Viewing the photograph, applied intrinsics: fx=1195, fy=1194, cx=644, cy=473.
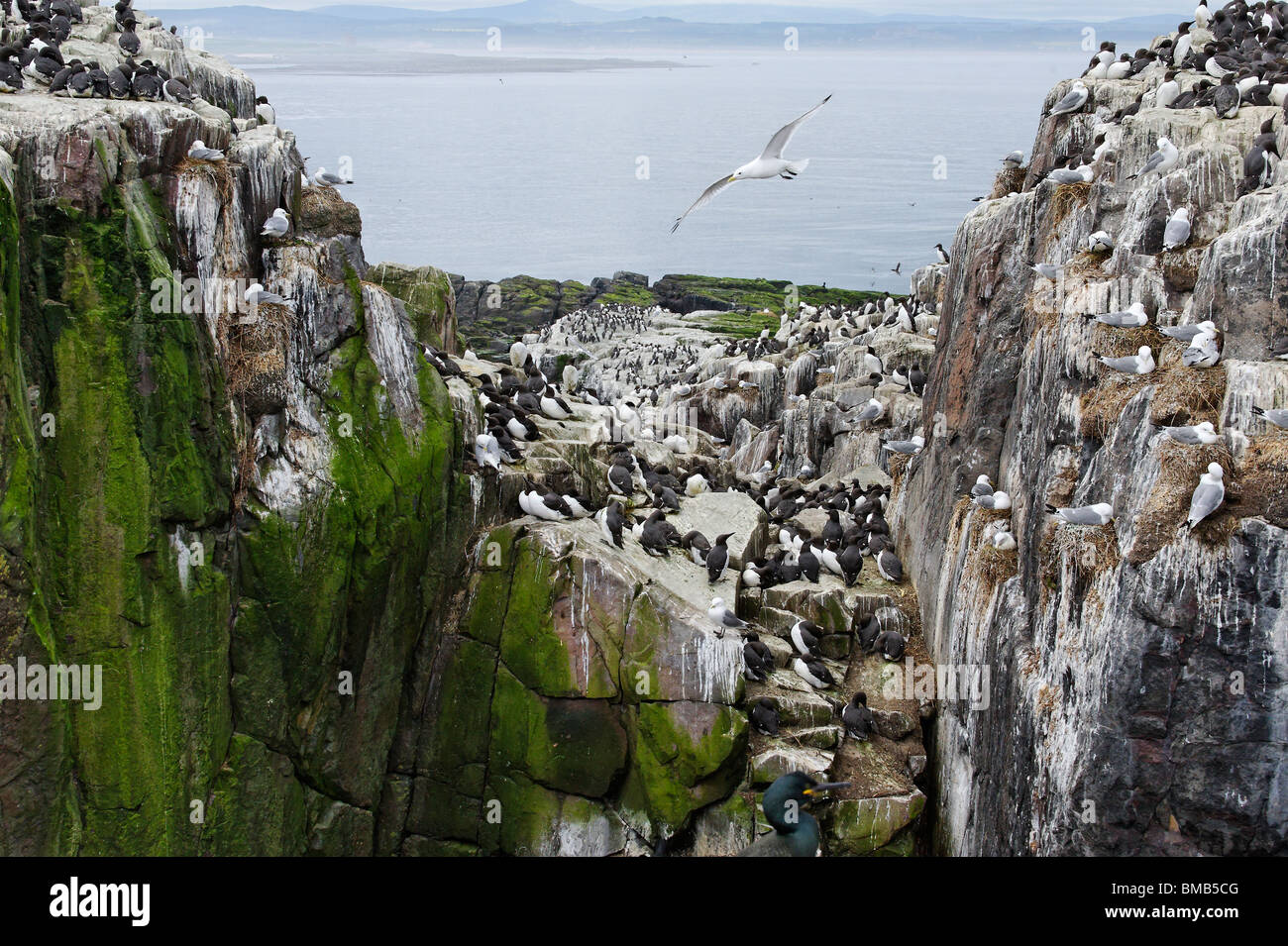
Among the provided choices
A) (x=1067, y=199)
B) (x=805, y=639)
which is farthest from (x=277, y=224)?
(x=1067, y=199)

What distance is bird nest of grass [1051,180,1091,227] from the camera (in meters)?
17.7

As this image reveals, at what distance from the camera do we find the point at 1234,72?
723 inches

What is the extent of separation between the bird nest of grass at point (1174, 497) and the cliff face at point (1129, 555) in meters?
0.02

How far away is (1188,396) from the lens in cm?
1237

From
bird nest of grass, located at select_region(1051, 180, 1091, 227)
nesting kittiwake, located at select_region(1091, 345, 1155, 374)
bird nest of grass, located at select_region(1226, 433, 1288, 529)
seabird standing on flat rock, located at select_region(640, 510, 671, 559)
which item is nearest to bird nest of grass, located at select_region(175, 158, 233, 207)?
seabird standing on flat rock, located at select_region(640, 510, 671, 559)

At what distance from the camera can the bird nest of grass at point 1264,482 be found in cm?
1114

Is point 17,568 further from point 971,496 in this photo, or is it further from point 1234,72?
point 1234,72

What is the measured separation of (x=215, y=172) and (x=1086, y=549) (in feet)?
38.4

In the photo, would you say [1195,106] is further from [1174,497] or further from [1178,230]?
[1174,497]

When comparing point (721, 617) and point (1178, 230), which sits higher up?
point (1178, 230)

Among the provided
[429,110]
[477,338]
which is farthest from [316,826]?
[429,110]

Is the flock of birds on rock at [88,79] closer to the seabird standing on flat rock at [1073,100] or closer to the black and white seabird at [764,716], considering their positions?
the black and white seabird at [764,716]

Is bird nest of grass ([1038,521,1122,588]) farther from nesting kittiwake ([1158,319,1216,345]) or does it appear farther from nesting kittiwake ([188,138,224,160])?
nesting kittiwake ([188,138,224,160])

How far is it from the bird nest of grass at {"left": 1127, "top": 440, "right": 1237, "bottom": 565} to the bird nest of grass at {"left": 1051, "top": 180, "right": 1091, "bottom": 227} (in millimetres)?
7009
